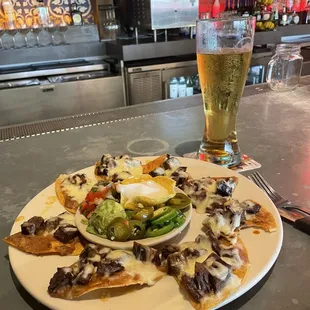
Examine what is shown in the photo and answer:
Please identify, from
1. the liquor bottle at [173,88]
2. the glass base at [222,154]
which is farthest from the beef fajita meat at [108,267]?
the liquor bottle at [173,88]

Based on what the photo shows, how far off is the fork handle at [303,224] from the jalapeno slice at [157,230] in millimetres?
234

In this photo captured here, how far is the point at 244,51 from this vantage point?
2.74 ft

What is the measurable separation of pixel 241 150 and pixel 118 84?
1.96m

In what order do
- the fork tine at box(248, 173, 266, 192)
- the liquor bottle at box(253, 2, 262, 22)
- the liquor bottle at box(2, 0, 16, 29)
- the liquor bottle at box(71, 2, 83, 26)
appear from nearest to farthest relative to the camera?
the fork tine at box(248, 173, 266, 192), the liquor bottle at box(2, 0, 16, 29), the liquor bottle at box(71, 2, 83, 26), the liquor bottle at box(253, 2, 262, 22)

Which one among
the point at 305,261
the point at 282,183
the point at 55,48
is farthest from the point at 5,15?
the point at 305,261

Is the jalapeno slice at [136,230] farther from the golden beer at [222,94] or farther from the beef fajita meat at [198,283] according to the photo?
the golden beer at [222,94]

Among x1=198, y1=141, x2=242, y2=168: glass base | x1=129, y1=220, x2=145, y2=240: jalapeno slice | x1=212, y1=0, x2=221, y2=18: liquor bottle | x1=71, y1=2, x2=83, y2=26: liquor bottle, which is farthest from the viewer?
x1=212, y1=0, x2=221, y2=18: liquor bottle

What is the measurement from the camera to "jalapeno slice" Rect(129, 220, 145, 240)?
0.54m

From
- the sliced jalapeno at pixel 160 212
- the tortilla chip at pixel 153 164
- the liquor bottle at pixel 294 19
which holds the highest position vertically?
the sliced jalapeno at pixel 160 212

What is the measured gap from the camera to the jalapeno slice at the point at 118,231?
0.54 meters

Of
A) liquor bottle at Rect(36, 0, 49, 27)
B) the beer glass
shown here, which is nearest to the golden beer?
the beer glass

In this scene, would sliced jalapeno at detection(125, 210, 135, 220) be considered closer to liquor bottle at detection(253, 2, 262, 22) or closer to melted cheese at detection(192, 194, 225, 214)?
melted cheese at detection(192, 194, 225, 214)

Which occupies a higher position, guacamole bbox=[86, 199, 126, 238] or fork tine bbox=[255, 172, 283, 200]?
guacamole bbox=[86, 199, 126, 238]

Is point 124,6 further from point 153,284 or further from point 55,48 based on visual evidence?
point 153,284
